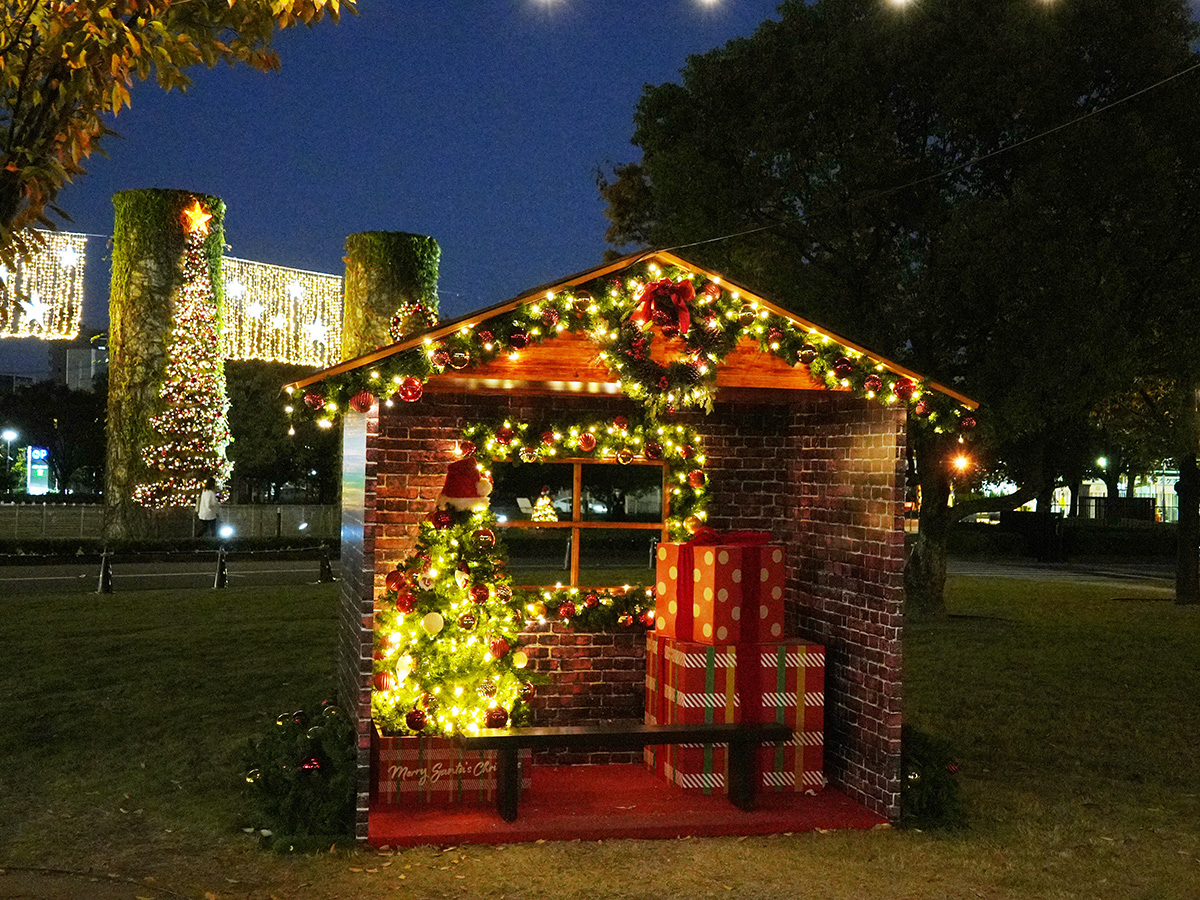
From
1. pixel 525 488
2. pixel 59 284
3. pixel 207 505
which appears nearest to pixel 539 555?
pixel 207 505

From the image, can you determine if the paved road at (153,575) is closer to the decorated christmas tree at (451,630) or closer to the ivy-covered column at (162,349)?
the ivy-covered column at (162,349)

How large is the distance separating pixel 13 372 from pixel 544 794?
117 metres

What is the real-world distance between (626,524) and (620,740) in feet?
7.39

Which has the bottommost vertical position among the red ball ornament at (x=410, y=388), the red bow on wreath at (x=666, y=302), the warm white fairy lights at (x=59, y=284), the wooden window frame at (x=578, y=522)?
the wooden window frame at (x=578, y=522)

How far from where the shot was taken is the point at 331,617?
16.6 meters

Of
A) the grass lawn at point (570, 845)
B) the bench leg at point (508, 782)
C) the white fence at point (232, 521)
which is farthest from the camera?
the white fence at point (232, 521)

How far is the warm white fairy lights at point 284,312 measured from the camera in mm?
23031

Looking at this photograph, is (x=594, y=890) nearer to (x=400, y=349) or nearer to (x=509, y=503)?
(x=400, y=349)

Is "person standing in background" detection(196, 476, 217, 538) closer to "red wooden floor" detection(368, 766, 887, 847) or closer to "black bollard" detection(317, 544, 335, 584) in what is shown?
"black bollard" detection(317, 544, 335, 584)

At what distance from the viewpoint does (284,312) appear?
76.3 feet

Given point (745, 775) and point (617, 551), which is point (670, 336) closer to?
point (745, 775)

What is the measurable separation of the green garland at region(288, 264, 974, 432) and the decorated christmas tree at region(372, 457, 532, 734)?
3.89 ft

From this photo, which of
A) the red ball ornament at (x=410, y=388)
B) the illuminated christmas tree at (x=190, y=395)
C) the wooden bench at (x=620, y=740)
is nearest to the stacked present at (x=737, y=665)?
the wooden bench at (x=620, y=740)

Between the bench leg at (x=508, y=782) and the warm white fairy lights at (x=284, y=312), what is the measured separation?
1707 centimetres
